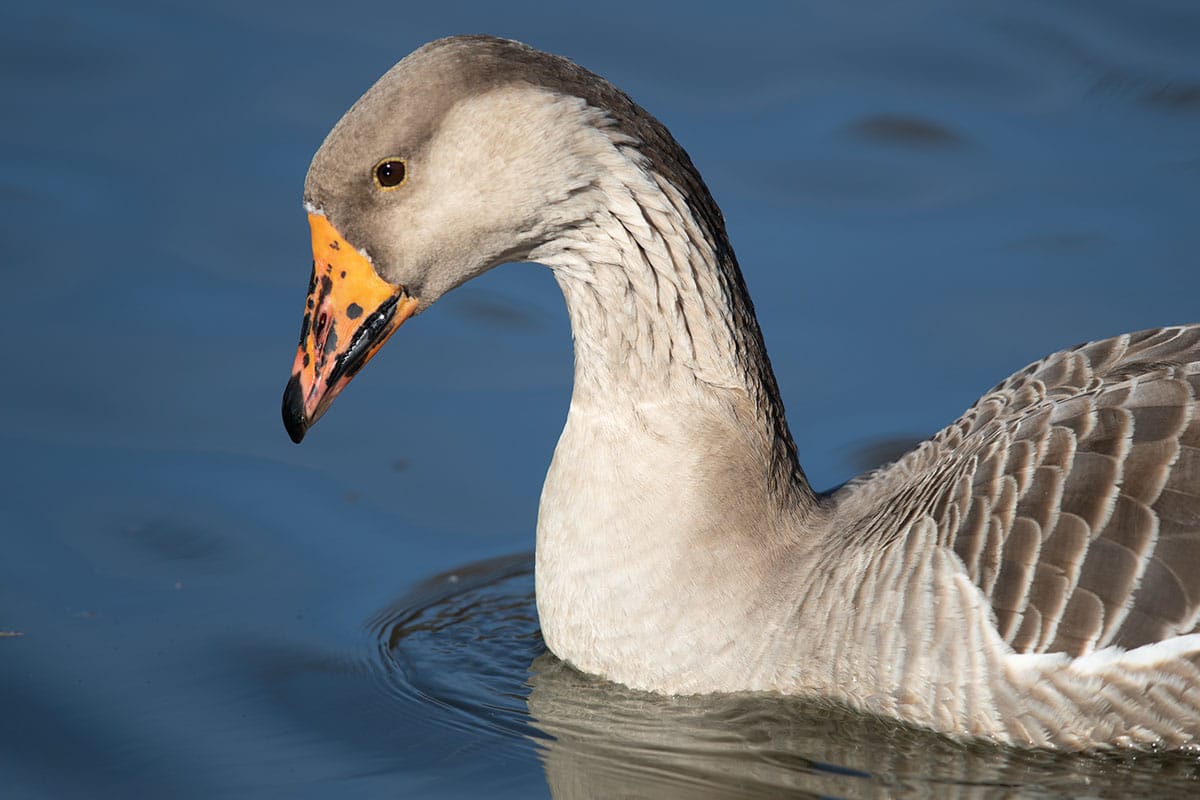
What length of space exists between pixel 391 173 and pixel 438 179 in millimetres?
155

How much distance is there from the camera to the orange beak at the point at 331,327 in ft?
A: 19.4

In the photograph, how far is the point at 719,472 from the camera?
20.3 feet

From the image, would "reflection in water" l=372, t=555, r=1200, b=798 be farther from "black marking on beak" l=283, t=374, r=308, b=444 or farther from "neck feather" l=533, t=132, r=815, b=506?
"black marking on beak" l=283, t=374, r=308, b=444

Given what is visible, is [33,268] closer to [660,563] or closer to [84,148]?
[84,148]

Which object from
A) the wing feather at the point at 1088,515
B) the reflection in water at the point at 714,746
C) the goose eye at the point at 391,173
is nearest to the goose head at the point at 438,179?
the goose eye at the point at 391,173

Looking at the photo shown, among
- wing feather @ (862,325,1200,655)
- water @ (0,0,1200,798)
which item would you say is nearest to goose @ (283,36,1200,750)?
wing feather @ (862,325,1200,655)

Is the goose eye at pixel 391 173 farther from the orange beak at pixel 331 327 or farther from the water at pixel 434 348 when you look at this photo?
the water at pixel 434 348

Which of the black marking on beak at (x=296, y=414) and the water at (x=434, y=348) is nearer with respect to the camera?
the black marking on beak at (x=296, y=414)

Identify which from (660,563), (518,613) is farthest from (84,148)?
(660,563)

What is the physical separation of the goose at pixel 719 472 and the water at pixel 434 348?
0.26m

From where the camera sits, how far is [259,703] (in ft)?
21.2

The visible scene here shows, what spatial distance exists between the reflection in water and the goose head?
1299 millimetres

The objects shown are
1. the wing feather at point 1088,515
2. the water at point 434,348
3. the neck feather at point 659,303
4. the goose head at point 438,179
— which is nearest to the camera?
the wing feather at point 1088,515

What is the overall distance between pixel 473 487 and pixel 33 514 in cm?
191
